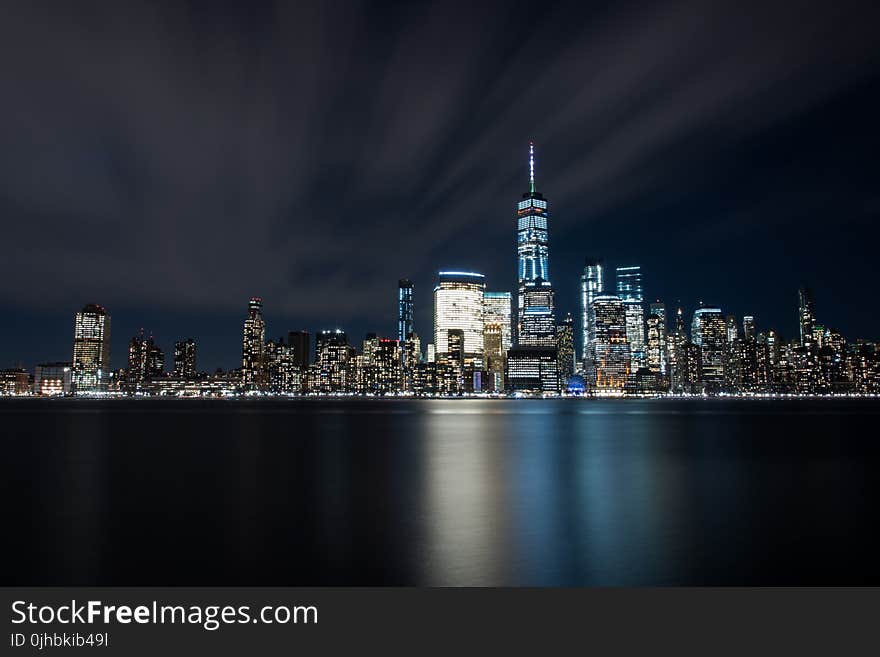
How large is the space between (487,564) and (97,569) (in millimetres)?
11074

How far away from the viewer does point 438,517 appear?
25031mm

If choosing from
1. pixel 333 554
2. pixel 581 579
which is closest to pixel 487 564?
pixel 581 579

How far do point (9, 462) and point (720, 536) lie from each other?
4543cm

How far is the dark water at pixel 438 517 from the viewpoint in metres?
17.6

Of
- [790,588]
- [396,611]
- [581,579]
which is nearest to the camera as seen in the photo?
[396,611]

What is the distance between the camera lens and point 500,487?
33.2 m

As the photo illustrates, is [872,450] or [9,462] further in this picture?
[872,450]

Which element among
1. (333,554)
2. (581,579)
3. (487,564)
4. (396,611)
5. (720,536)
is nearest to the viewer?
(396,611)

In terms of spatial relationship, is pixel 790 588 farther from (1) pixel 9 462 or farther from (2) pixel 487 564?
(1) pixel 9 462

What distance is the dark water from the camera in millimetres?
17625

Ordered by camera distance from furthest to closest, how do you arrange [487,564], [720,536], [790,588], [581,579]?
[720,536] < [487,564] < [581,579] < [790,588]

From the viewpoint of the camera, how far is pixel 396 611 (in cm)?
1370

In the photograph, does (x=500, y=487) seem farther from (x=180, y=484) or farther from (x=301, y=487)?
(x=180, y=484)

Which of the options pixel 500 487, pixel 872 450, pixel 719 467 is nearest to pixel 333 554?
pixel 500 487
